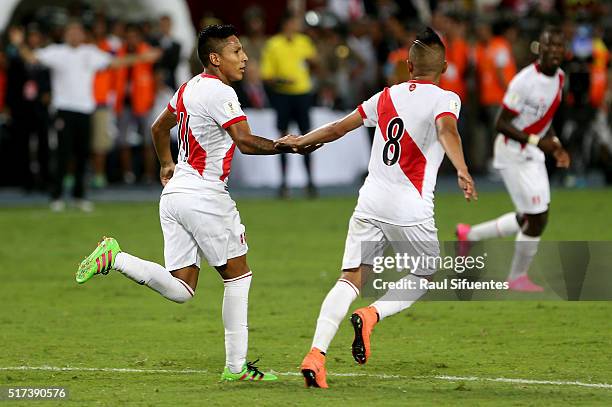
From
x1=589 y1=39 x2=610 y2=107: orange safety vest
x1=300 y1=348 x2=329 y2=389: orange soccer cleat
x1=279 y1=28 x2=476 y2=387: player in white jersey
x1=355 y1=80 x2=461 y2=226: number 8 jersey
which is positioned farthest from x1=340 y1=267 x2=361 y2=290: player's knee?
x1=589 y1=39 x2=610 y2=107: orange safety vest

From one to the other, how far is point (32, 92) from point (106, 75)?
1.20m

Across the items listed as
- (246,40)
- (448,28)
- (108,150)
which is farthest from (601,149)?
(108,150)

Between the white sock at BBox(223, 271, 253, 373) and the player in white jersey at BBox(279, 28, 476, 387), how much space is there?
1.74 ft

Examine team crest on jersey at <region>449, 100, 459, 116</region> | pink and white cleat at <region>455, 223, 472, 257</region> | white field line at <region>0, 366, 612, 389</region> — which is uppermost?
team crest on jersey at <region>449, 100, 459, 116</region>

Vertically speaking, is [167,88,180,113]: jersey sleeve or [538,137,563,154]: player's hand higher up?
[167,88,180,113]: jersey sleeve

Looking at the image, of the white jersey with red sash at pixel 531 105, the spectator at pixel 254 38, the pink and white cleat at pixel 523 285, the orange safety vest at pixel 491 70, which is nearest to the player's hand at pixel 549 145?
the white jersey with red sash at pixel 531 105

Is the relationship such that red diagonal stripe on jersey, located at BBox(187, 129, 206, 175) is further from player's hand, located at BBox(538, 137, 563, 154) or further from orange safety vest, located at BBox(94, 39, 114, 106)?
orange safety vest, located at BBox(94, 39, 114, 106)

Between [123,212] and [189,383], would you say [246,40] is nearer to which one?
[123,212]

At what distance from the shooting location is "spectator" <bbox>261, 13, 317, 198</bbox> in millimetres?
20844

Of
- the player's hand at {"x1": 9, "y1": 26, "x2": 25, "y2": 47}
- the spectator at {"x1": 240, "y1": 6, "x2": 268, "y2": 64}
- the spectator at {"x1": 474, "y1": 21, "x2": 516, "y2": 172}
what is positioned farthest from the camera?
the spectator at {"x1": 240, "y1": 6, "x2": 268, "y2": 64}

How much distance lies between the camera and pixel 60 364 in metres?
Result: 8.65

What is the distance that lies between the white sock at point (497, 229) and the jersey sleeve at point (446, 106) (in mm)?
4496

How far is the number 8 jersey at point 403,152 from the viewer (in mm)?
8125

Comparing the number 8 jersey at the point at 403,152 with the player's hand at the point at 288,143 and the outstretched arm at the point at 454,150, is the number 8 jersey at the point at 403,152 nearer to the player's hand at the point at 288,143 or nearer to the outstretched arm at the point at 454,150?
the outstretched arm at the point at 454,150
